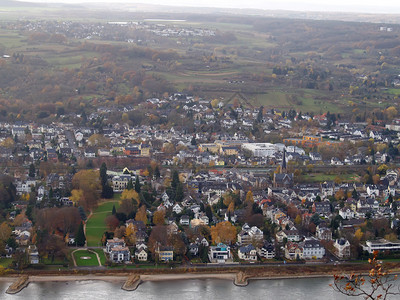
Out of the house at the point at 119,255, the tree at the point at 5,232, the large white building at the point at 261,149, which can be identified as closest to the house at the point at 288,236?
the house at the point at 119,255

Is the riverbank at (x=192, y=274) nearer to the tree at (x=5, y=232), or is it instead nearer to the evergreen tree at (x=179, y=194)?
the tree at (x=5, y=232)

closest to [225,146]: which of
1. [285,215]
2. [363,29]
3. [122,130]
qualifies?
[122,130]

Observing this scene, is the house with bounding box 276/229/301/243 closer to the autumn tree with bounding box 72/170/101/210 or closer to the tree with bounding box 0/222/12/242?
the autumn tree with bounding box 72/170/101/210

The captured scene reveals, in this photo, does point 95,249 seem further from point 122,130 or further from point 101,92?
point 101,92

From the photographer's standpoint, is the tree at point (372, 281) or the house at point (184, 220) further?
the house at point (184, 220)

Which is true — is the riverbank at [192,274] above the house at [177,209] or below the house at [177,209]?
below

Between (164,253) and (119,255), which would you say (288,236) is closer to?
(164,253)
